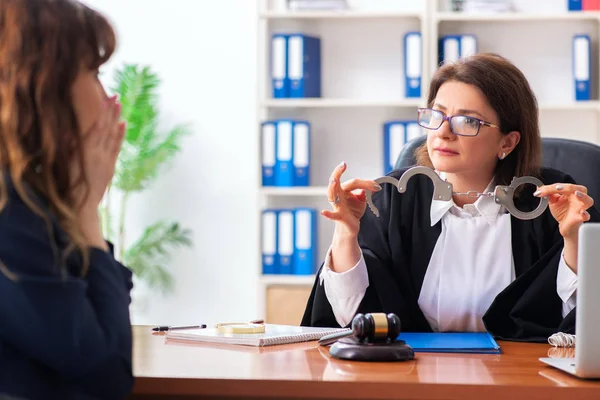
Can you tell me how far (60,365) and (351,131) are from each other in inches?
136

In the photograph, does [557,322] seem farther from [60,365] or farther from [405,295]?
[60,365]

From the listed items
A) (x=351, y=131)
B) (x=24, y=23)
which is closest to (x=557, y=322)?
(x=24, y=23)

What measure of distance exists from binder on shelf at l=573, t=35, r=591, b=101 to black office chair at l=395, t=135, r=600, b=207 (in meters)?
1.91

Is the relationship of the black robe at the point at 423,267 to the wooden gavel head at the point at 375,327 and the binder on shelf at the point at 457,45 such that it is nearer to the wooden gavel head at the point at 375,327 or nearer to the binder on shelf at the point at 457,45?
the wooden gavel head at the point at 375,327

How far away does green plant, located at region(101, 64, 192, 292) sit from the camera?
4.48 metres

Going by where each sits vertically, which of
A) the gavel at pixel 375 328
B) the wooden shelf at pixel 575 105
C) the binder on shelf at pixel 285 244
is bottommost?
the gavel at pixel 375 328

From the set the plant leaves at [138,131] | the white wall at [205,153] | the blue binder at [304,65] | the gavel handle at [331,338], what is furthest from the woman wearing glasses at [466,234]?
the white wall at [205,153]

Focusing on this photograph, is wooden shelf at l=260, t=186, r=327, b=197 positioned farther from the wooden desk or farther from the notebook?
the wooden desk

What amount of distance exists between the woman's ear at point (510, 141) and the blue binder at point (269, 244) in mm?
2036

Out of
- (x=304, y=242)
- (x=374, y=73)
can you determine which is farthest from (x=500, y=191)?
(x=374, y=73)

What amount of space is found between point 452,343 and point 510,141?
0.79 meters

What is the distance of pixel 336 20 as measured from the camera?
4.50 m

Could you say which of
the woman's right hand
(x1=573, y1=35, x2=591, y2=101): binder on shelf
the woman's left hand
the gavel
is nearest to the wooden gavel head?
the gavel

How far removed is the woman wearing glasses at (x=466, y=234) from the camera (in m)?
1.96
